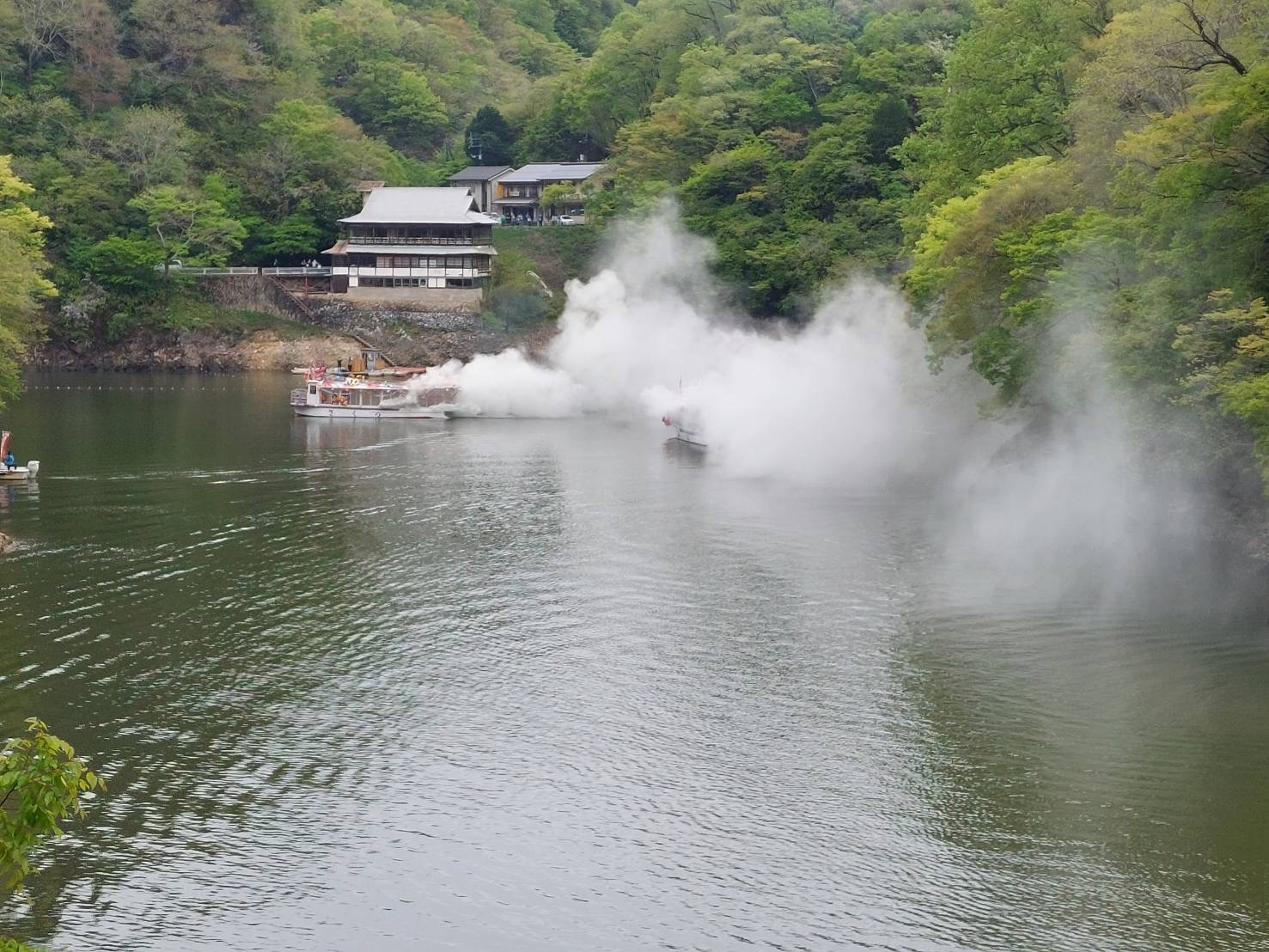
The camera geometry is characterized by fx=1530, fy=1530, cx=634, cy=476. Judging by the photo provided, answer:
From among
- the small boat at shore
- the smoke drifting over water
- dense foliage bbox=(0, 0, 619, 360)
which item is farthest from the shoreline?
the small boat at shore

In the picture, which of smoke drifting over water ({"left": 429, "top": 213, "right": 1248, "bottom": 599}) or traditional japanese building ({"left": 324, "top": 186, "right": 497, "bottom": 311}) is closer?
smoke drifting over water ({"left": 429, "top": 213, "right": 1248, "bottom": 599})

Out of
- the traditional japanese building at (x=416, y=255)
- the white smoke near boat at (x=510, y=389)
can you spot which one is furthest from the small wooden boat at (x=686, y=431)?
the traditional japanese building at (x=416, y=255)

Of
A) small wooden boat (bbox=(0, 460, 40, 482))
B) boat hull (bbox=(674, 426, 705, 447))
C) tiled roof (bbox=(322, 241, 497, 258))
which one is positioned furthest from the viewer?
tiled roof (bbox=(322, 241, 497, 258))

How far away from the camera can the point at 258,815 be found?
76.5ft

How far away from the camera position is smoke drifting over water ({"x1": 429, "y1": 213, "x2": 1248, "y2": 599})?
39.9 meters

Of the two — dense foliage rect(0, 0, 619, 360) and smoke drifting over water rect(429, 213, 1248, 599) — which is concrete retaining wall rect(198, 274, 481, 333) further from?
smoke drifting over water rect(429, 213, 1248, 599)

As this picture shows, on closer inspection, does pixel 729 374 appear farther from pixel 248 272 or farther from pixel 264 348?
pixel 248 272

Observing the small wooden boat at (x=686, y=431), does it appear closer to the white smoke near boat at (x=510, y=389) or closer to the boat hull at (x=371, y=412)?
the white smoke near boat at (x=510, y=389)

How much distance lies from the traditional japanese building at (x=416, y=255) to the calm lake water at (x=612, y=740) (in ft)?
171

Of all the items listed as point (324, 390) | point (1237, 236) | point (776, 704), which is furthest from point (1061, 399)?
point (324, 390)

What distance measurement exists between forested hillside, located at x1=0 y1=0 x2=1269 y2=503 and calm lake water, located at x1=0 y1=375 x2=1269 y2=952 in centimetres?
889

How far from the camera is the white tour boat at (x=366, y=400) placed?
73312 millimetres

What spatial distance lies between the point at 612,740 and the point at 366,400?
52019mm

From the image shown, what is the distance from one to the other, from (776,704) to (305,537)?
19.3 m
